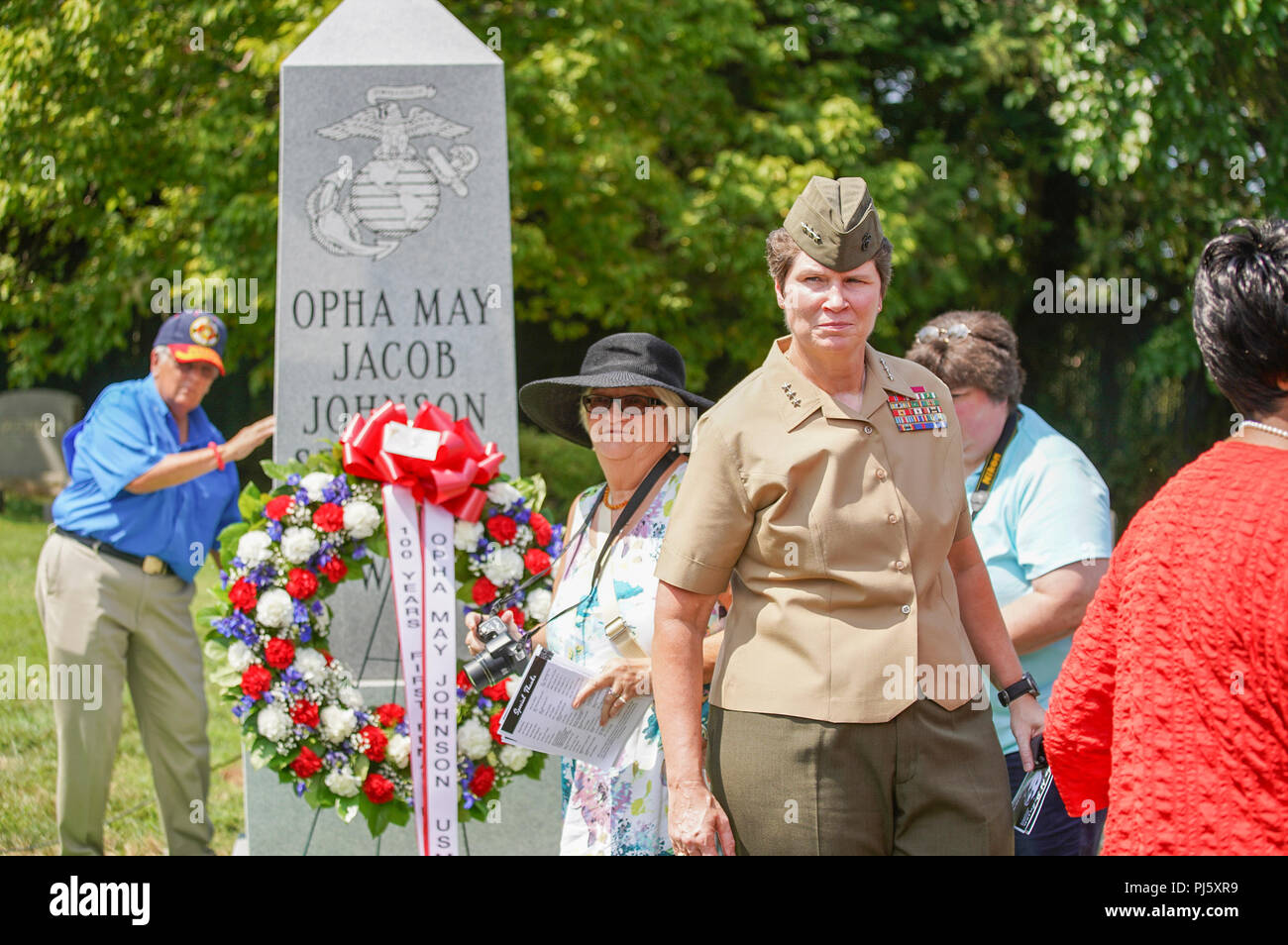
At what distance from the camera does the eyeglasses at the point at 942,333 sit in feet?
11.1

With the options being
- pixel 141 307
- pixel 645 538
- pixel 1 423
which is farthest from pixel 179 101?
pixel 645 538

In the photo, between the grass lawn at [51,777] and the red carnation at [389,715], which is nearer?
the red carnation at [389,715]

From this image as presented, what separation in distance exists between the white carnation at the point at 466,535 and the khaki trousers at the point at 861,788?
1848mm

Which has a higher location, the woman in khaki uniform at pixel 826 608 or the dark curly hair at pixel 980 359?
the dark curly hair at pixel 980 359

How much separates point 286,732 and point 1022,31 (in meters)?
11.2

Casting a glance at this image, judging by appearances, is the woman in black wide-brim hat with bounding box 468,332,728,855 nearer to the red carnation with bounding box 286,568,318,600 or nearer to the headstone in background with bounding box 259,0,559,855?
the red carnation with bounding box 286,568,318,600

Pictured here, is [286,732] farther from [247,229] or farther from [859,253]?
[247,229]

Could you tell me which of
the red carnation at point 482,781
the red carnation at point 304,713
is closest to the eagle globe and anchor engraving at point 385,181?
the red carnation at point 304,713

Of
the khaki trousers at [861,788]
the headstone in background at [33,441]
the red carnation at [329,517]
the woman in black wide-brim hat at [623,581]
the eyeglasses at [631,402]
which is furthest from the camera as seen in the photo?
the headstone in background at [33,441]

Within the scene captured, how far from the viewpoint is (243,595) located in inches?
152

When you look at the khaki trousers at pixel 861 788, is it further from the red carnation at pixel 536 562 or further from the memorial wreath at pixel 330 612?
the red carnation at pixel 536 562

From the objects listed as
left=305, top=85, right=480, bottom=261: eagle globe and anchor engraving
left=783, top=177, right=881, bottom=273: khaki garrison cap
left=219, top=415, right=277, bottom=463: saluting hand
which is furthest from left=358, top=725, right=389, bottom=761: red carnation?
left=783, top=177, right=881, bottom=273: khaki garrison cap

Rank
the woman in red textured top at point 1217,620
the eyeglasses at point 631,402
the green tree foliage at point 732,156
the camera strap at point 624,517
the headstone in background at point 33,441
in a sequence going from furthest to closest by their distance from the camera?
1. the headstone in background at point 33,441
2. the green tree foliage at point 732,156
3. the eyeglasses at point 631,402
4. the camera strap at point 624,517
5. the woman in red textured top at point 1217,620

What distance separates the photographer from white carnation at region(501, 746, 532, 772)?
13.2 feet
